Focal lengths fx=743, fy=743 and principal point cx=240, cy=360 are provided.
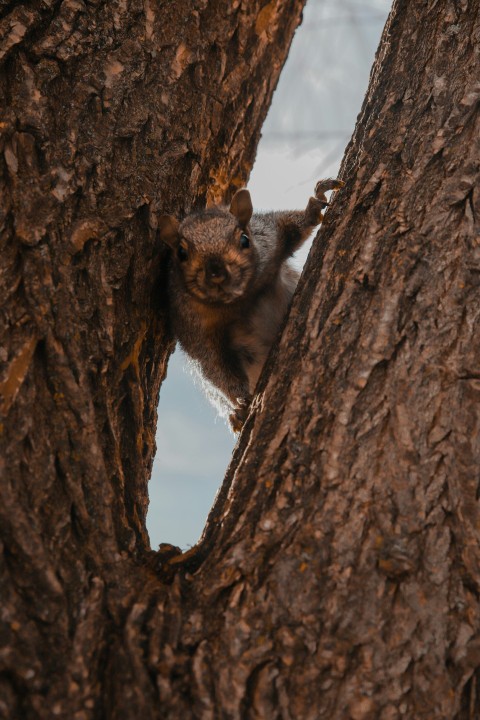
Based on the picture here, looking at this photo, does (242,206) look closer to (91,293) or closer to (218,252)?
(218,252)

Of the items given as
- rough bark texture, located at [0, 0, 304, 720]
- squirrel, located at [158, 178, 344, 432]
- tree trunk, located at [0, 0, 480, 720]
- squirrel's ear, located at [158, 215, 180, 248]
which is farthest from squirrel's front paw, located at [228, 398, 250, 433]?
squirrel's ear, located at [158, 215, 180, 248]

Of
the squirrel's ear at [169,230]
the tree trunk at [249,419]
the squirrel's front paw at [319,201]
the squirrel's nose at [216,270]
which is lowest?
the tree trunk at [249,419]

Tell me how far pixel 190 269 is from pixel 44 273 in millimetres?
1120

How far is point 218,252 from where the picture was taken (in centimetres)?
320

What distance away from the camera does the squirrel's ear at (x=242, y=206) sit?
3.26m

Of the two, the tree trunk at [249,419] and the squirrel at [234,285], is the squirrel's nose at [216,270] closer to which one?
the squirrel at [234,285]

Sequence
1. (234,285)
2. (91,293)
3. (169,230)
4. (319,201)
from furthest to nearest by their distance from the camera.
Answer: (234,285) → (319,201) → (169,230) → (91,293)

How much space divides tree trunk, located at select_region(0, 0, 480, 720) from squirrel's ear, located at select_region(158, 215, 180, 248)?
0.09 meters

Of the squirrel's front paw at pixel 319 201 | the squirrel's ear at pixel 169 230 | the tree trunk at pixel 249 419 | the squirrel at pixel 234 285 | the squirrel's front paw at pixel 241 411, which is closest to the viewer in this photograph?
the tree trunk at pixel 249 419

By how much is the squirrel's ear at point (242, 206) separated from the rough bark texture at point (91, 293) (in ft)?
0.65

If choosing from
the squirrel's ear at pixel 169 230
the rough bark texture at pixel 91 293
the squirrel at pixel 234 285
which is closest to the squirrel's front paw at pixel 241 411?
the squirrel at pixel 234 285

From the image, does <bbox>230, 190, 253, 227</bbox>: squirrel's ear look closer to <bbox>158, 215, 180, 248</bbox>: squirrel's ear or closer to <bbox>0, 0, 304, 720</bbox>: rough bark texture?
<bbox>0, 0, 304, 720</bbox>: rough bark texture

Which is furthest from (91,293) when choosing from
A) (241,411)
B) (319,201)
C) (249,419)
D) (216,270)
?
(319,201)

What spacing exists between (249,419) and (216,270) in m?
1.10
